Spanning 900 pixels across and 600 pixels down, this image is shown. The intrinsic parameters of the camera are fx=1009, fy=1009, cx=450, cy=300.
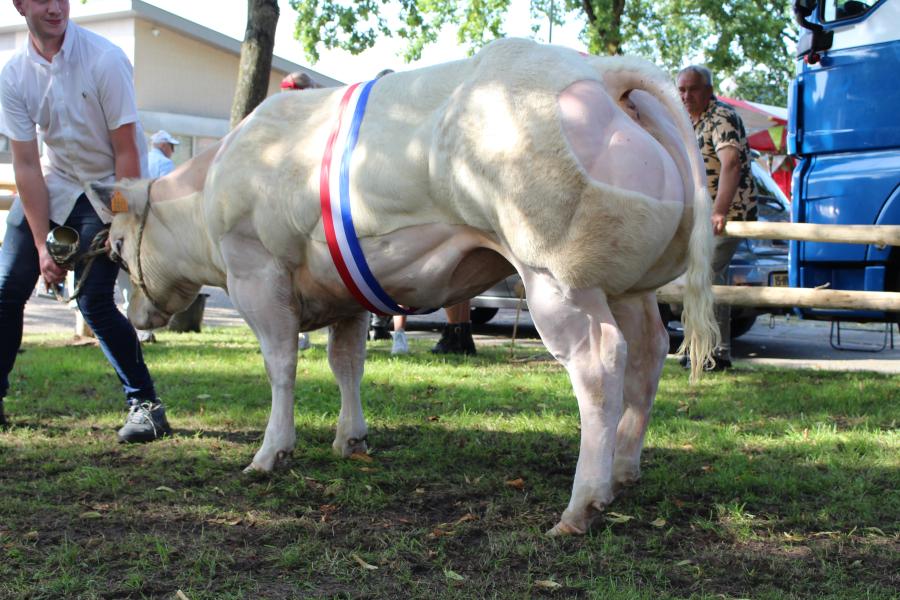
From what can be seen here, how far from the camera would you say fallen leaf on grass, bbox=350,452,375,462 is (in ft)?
15.3

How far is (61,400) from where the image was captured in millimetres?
6008

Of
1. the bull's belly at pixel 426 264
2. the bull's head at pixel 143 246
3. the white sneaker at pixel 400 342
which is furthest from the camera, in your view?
the white sneaker at pixel 400 342

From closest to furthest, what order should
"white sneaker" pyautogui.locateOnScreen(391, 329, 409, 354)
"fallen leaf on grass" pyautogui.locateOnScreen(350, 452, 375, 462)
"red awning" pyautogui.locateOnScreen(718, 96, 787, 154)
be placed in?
"fallen leaf on grass" pyautogui.locateOnScreen(350, 452, 375, 462)
"white sneaker" pyautogui.locateOnScreen(391, 329, 409, 354)
"red awning" pyautogui.locateOnScreen(718, 96, 787, 154)

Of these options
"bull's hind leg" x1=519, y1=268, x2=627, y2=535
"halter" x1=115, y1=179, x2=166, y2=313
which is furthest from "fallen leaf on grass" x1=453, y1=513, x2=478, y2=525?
"halter" x1=115, y1=179, x2=166, y2=313

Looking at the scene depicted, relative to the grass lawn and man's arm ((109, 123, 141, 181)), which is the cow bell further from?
the grass lawn

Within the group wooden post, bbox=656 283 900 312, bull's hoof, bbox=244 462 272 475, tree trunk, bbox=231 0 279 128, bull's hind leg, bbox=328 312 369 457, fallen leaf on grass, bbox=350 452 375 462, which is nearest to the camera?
bull's hoof, bbox=244 462 272 475

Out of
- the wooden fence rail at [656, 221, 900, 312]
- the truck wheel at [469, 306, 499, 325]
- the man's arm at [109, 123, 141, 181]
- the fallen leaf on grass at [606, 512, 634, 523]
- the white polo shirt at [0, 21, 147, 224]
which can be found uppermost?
the white polo shirt at [0, 21, 147, 224]

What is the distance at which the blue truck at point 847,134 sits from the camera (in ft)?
21.7

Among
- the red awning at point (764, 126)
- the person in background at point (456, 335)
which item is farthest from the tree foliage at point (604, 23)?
the person in background at point (456, 335)

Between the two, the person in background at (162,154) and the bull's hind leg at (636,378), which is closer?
the bull's hind leg at (636,378)

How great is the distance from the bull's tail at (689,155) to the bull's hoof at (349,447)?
1.79 m

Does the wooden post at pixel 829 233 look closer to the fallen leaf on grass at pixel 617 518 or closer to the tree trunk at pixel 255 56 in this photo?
the fallen leaf on grass at pixel 617 518

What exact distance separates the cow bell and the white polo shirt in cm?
13

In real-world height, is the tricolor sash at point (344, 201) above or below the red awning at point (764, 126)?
below
